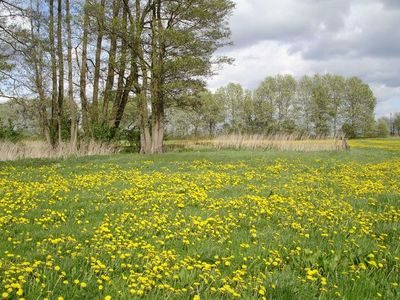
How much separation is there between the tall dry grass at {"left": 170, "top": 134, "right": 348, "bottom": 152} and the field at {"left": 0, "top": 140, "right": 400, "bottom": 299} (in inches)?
764

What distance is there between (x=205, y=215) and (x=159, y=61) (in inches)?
700

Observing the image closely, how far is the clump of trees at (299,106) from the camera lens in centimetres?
6581

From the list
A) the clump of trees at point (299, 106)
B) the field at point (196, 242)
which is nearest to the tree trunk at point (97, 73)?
the field at point (196, 242)

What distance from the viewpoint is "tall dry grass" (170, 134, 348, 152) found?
2730 cm

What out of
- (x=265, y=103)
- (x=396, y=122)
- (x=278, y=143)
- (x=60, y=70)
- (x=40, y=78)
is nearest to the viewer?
(x=40, y=78)

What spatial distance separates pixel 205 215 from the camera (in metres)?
5.88

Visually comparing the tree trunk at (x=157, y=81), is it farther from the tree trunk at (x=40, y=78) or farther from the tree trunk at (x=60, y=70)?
the tree trunk at (x=40, y=78)

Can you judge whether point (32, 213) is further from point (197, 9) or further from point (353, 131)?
point (353, 131)

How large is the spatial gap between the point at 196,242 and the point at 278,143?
2437 centimetres

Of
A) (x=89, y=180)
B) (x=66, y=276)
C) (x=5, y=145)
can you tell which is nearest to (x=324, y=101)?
(x=5, y=145)

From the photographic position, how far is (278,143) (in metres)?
28.1

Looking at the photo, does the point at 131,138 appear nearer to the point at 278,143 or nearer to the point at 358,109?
the point at 278,143

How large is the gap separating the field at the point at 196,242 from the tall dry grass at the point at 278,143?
1940cm

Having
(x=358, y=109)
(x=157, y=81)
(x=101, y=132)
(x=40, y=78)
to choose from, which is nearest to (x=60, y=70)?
(x=40, y=78)
